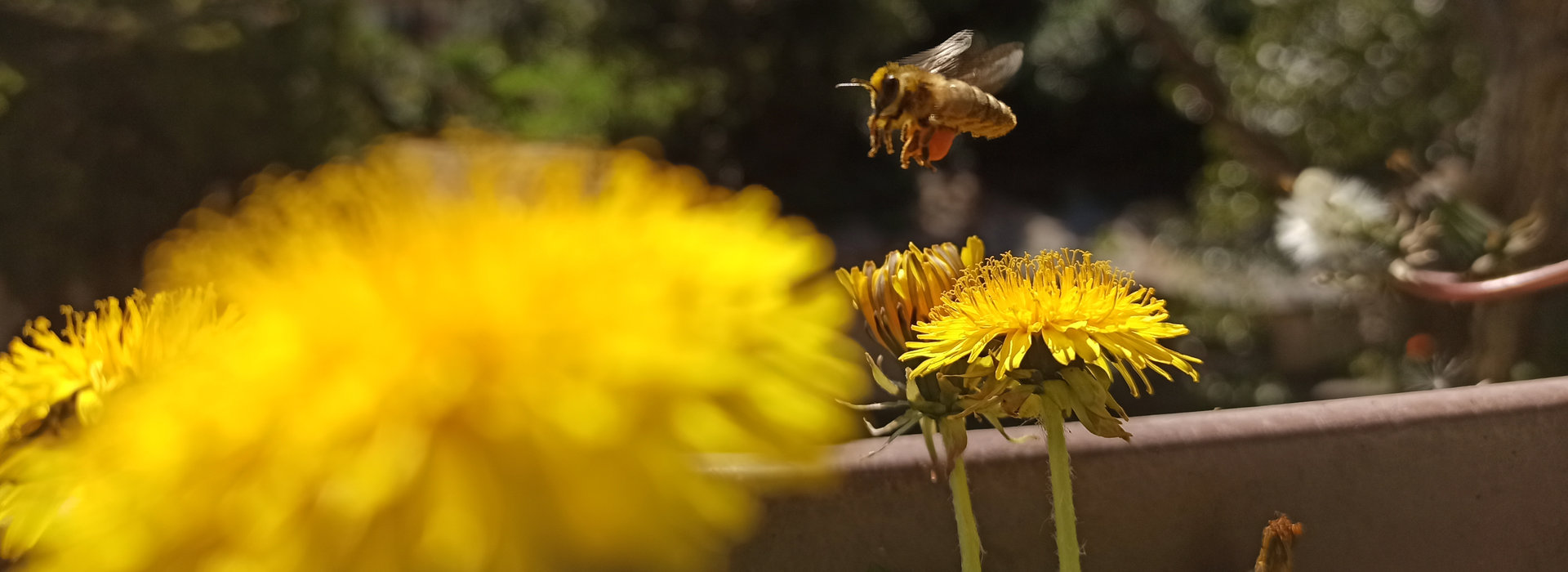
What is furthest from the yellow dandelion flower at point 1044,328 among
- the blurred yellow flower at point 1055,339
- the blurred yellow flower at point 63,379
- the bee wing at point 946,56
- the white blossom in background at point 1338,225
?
the white blossom in background at point 1338,225

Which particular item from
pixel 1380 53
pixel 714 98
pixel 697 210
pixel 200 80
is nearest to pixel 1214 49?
pixel 1380 53

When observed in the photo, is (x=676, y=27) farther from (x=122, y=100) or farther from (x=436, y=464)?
(x=436, y=464)

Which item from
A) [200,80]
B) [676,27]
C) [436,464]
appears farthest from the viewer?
[676,27]

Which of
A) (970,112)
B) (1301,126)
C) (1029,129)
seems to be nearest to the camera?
(970,112)

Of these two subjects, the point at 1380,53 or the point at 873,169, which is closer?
the point at 1380,53

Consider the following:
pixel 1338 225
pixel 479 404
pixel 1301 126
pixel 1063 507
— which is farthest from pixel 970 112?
pixel 1301 126

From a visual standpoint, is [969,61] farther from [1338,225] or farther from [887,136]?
[1338,225]

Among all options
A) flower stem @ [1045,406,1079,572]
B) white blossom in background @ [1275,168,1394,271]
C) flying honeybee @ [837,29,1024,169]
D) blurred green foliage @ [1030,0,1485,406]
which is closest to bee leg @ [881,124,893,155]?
flying honeybee @ [837,29,1024,169]

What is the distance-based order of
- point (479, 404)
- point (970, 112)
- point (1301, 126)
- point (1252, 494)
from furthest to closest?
point (1301, 126), point (1252, 494), point (970, 112), point (479, 404)
